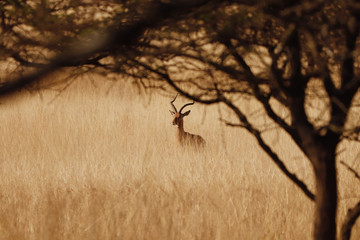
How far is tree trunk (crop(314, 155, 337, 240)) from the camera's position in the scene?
8.58 feet

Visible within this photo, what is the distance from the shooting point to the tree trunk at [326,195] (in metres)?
2.62

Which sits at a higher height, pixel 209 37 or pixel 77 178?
pixel 209 37

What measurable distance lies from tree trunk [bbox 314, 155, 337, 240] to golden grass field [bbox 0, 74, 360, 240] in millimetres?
484

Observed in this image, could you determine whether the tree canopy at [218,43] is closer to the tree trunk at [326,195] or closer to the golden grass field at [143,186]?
the tree trunk at [326,195]

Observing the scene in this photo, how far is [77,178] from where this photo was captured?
559cm

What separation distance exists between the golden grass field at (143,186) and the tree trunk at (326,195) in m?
0.48

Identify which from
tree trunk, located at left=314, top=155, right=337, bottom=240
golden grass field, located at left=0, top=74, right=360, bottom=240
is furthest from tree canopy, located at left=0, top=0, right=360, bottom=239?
golden grass field, located at left=0, top=74, right=360, bottom=240

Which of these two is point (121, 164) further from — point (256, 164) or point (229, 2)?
point (229, 2)

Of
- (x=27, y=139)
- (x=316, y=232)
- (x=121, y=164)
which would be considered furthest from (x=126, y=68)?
(x=27, y=139)

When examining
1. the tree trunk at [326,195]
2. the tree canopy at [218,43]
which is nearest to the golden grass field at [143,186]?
the tree canopy at [218,43]

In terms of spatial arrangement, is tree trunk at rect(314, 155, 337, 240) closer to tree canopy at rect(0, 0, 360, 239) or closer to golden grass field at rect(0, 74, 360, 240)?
tree canopy at rect(0, 0, 360, 239)

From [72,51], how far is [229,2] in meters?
0.97

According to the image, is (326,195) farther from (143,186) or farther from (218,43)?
(143,186)

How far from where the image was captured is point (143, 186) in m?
5.08
